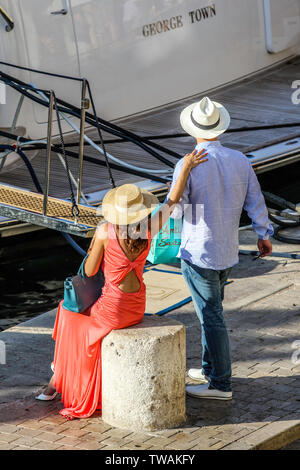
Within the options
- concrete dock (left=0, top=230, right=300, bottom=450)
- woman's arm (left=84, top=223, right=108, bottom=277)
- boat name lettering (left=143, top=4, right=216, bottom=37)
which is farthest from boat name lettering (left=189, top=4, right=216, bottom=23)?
woman's arm (left=84, top=223, right=108, bottom=277)

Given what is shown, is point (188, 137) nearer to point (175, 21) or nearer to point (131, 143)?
point (131, 143)

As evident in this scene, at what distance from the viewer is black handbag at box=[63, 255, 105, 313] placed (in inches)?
202

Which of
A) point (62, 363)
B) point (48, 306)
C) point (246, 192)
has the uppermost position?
Answer: point (246, 192)

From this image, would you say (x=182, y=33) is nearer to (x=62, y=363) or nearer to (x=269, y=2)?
(x=269, y=2)

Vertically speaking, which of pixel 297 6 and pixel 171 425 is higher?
pixel 297 6

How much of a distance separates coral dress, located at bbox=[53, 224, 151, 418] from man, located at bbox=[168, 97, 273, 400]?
0.30 metres

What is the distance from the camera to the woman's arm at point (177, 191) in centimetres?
498

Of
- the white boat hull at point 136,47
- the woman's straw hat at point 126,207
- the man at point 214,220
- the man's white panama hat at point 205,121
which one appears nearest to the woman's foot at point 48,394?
the man at point 214,220

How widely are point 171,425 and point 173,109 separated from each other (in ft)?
A: 23.3

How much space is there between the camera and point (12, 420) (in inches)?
203

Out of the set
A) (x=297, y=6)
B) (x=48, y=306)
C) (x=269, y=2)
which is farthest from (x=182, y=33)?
(x=48, y=306)

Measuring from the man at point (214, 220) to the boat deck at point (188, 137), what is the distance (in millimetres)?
3429

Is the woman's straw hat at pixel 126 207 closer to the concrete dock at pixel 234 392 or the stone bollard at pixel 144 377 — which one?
the stone bollard at pixel 144 377
